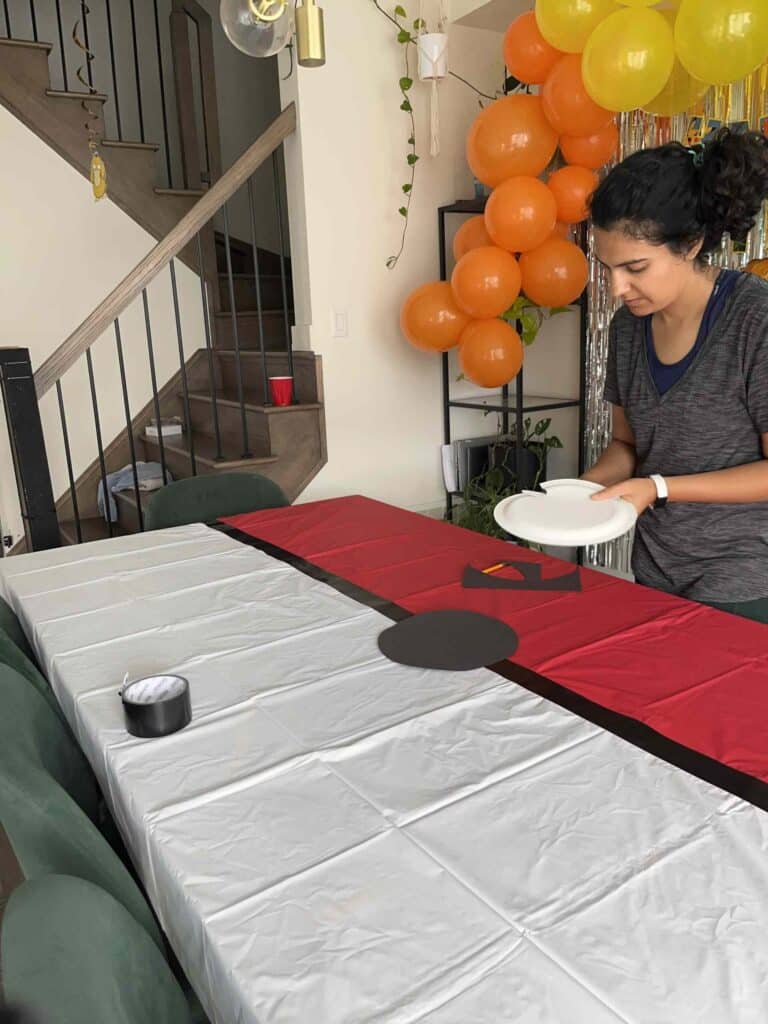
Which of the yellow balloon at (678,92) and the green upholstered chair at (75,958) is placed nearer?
the green upholstered chair at (75,958)

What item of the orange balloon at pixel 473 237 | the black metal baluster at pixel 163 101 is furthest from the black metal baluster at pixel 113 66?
the orange balloon at pixel 473 237

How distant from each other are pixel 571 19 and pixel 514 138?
15.3 inches

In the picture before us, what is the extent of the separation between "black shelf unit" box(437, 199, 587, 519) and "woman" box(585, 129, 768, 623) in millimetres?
1531

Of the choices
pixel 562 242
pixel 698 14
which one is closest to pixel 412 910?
pixel 698 14

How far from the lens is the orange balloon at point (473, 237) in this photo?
9.20 feet

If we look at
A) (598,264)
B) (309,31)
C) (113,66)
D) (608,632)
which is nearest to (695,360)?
(608,632)

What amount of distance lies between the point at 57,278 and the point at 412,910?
3.57 metres

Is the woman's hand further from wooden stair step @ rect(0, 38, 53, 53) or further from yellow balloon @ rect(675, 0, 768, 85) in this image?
wooden stair step @ rect(0, 38, 53, 53)

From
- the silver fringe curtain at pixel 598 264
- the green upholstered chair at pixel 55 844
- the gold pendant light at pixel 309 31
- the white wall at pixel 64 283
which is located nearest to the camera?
the green upholstered chair at pixel 55 844

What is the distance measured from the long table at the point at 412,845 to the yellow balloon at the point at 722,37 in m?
1.69

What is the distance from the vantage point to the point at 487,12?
311 cm

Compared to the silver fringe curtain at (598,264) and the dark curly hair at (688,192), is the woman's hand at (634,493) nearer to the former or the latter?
the dark curly hair at (688,192)

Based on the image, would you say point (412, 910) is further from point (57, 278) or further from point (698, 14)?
point (57, 278)

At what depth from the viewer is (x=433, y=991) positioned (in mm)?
611
